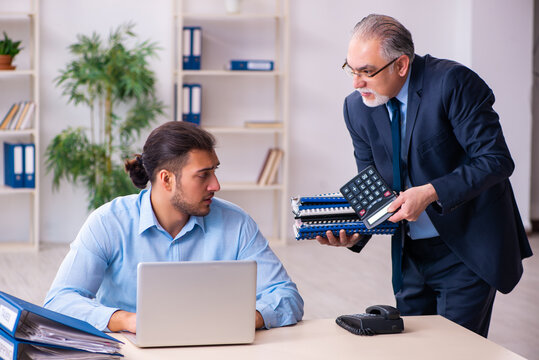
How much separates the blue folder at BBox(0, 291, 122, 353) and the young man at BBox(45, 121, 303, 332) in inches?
Result: 17.7

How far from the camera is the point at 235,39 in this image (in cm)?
615

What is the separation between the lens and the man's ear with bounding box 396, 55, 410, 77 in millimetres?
2201

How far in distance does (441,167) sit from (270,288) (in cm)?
64

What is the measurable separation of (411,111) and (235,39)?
4.06m

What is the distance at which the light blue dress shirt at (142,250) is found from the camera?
2.03 metres

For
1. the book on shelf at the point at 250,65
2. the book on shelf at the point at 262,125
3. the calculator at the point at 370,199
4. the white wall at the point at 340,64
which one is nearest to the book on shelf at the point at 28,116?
the white wall at the point at 340,64

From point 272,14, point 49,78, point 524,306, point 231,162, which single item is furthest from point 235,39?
point 524,306

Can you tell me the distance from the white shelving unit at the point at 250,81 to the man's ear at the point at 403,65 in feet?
12.1

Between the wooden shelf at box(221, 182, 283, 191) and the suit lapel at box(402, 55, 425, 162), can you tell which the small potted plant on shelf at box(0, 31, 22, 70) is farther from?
the suit lapel at box(402, 55, 425, 162)

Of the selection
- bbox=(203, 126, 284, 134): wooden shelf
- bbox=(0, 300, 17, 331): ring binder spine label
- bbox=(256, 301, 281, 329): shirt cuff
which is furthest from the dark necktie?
bbox=(203, 126, 284, 134): wooden shelf

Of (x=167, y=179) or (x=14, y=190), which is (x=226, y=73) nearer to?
(x=14, y=190)

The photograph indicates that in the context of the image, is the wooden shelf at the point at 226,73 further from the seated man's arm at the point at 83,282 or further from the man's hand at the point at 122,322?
the man's hand at the point at 122,322

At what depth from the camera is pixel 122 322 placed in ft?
5.99

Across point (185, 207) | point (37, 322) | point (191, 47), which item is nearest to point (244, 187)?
point (191, 47)
